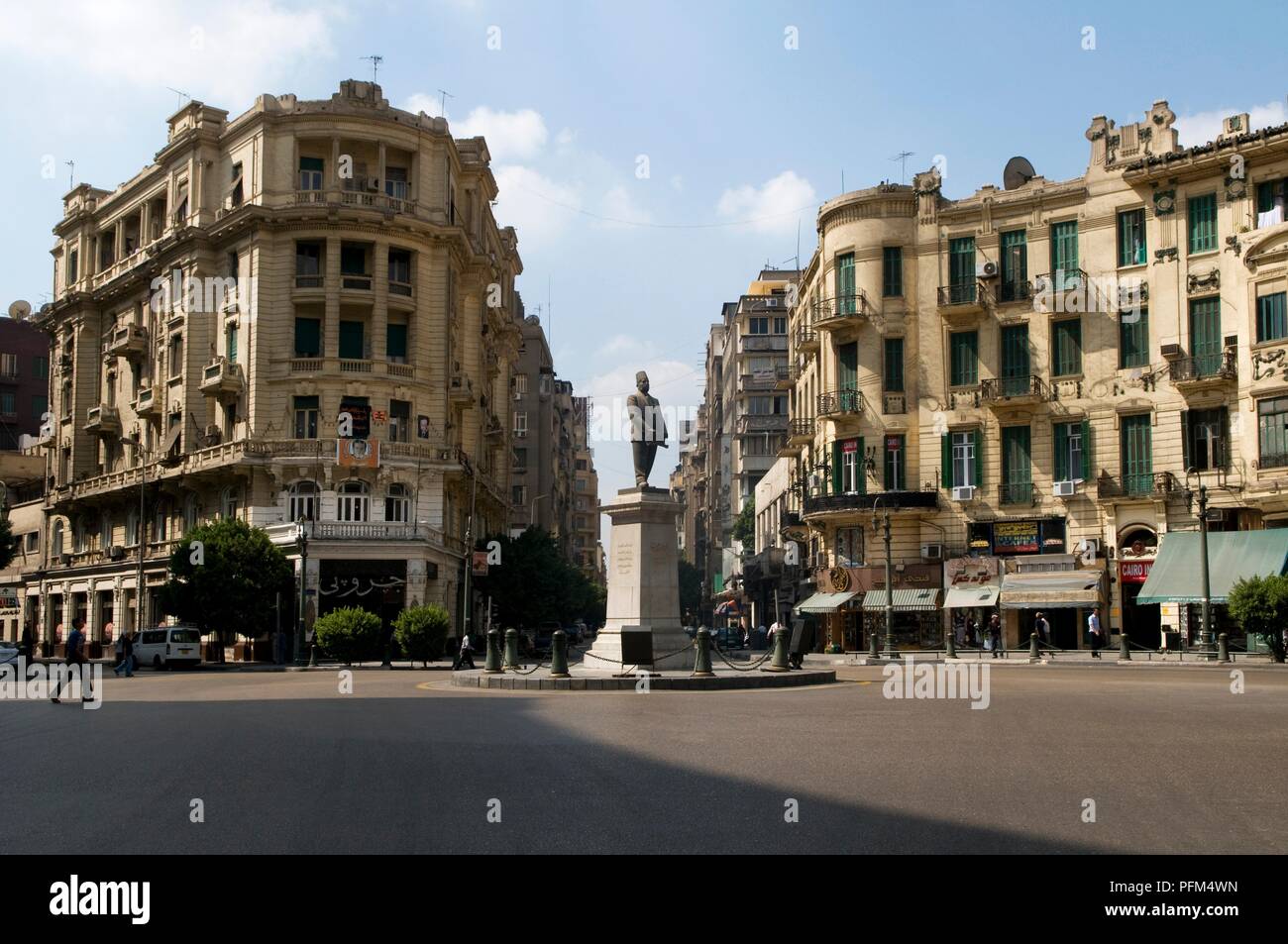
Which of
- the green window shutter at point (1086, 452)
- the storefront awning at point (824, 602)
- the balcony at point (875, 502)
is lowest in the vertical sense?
the storefront awning at point (824, 602)

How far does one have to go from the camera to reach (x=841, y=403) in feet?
165

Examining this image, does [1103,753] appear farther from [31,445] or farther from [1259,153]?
[31,445]

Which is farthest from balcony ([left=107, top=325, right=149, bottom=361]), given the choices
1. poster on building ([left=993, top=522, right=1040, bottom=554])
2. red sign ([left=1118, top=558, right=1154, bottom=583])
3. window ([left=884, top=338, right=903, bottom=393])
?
red sign ([left=1118, top=558, right=1154, bottom=583])

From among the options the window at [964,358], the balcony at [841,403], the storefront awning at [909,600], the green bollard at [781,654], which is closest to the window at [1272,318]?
the window at [964,358]

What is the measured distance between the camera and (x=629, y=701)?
18516mm

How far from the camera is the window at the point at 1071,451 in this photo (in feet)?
147

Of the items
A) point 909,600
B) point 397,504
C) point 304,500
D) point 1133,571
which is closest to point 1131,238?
point 1133,571

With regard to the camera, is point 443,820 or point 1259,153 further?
point 1259,153

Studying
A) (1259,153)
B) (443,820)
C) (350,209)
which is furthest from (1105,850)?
(350,209)

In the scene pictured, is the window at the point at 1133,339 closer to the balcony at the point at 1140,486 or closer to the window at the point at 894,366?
the balcony at the point at 1140,486

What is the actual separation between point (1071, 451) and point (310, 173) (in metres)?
33.3

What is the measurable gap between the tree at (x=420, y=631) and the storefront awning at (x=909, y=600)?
17.4 meters

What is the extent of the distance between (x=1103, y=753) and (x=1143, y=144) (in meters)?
38.9
